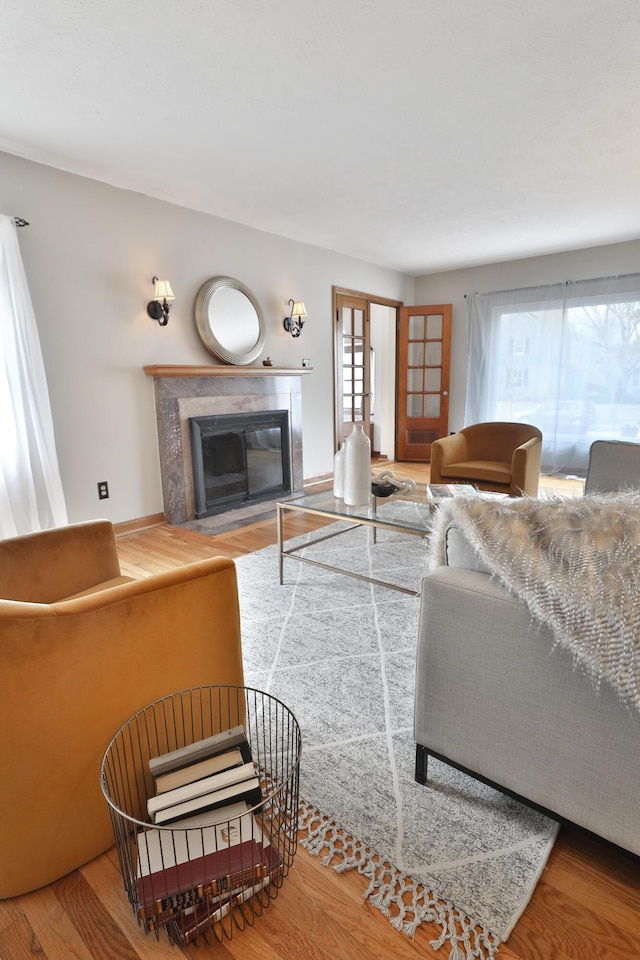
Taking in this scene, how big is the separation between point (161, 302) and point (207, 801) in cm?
333

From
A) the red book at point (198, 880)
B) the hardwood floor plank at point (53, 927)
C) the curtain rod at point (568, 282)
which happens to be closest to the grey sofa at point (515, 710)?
the red book at point (198, 880)

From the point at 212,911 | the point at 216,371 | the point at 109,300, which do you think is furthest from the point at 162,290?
the point at 212,911

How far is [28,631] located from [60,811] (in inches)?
16.5

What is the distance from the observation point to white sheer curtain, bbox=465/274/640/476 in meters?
5.10

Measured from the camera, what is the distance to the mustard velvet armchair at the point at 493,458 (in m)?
3.68

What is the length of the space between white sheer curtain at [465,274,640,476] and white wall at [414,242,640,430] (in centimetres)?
13

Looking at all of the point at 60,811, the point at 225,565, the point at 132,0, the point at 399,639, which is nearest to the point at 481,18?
the point at 132,0

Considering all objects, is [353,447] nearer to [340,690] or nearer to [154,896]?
[340,690]

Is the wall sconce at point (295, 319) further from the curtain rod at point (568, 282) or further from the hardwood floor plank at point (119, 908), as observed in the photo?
the hardwood floor plank at point (119, 908)

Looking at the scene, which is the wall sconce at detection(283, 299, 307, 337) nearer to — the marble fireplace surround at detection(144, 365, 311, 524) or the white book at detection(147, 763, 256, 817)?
the marble fireplace surround at detection(144, 365, 311, 524)

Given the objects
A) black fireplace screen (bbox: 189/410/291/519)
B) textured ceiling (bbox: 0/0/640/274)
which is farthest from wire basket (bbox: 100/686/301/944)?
black fireplace screen (bbox: 189/410/291/519)

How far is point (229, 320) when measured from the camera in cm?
410

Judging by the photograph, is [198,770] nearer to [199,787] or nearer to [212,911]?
[199,787]

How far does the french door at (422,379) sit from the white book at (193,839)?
5727mm
